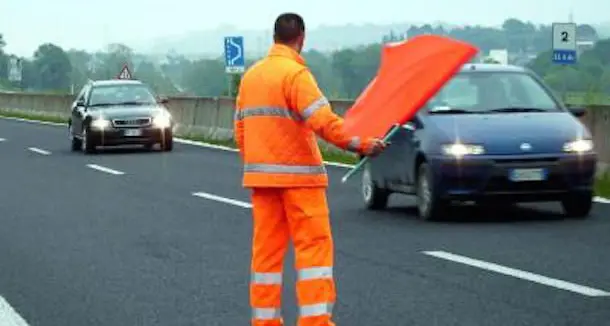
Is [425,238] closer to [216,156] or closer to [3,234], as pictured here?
[3,234]

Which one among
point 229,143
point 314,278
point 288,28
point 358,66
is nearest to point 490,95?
point 288,28

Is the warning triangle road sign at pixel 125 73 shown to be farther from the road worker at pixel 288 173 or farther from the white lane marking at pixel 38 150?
the road worker at pixel 288 173

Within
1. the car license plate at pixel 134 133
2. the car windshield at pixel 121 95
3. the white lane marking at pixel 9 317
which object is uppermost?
the car windshield at pixel 121 95

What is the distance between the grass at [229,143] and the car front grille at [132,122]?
1.98 metres

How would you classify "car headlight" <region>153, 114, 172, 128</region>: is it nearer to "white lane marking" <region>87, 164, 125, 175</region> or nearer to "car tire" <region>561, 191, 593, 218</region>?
"white lane marking" <region>87, 164, 125, 175</region>

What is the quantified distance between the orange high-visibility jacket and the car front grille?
2429 centimetres

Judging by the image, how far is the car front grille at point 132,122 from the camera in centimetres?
3192

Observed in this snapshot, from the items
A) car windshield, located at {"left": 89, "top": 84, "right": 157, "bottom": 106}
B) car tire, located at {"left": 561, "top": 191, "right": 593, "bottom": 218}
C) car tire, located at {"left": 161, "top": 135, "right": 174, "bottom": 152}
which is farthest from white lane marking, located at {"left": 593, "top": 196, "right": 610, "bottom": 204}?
car windshield, located at {"left": 89, "top": 84, "right": 157, "bottom": 106}

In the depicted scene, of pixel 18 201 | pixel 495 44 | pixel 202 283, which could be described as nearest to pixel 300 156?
pixel 202 283

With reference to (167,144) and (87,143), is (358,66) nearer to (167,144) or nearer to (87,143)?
(167,144)

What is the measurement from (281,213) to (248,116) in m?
0.50

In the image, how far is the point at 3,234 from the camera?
48.2 ft

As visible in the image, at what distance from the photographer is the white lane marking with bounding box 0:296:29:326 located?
354 inches

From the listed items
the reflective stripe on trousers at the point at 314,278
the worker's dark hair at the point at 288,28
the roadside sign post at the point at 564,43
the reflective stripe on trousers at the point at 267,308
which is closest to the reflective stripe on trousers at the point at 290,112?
the worker's dark hair at the point at 288,28
